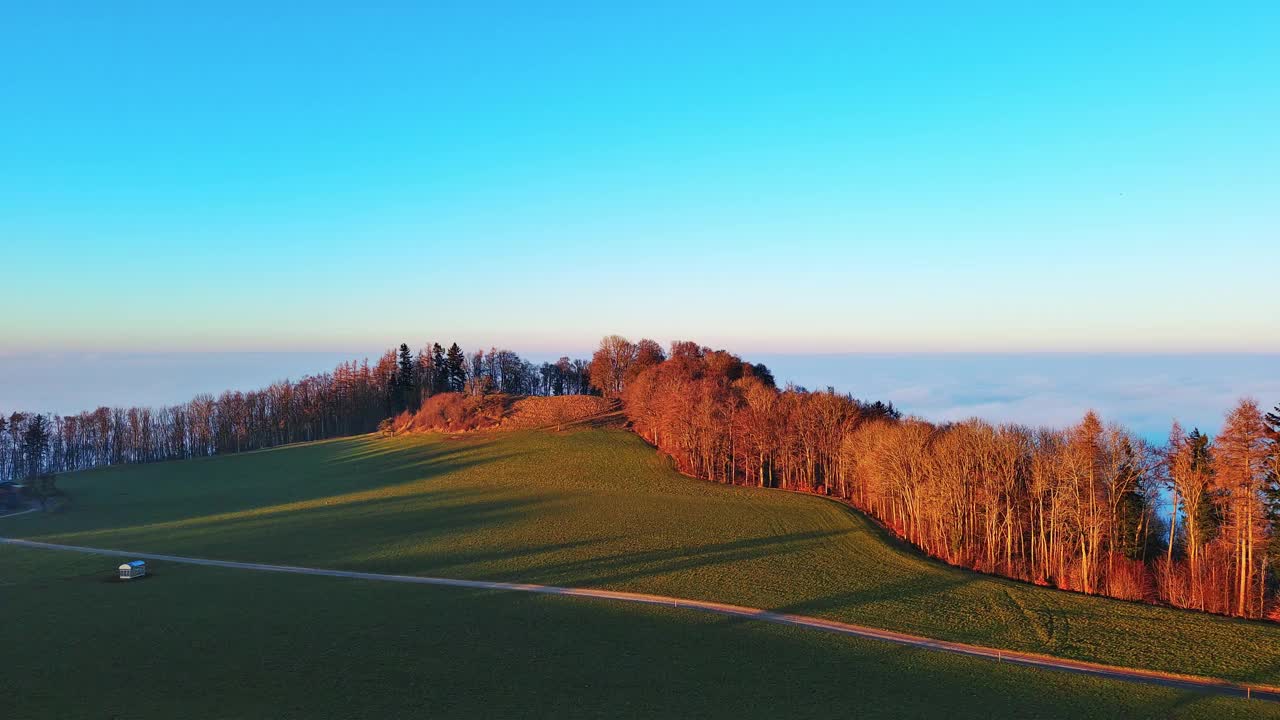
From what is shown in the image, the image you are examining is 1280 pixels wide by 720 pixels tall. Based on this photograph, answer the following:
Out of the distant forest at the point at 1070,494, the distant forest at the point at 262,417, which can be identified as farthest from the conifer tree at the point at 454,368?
the distant forest at the point at 1070,494

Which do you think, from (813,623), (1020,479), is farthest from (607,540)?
(1020,479)

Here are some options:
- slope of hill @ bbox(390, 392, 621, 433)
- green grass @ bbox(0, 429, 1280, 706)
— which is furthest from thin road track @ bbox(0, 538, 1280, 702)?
slope of hill @ bbox(390, 392, 621, 433)

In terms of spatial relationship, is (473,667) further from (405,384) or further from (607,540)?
(405,384)

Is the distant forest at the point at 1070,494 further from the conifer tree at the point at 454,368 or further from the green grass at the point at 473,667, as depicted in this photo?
the conifer tree at the point at 454,368

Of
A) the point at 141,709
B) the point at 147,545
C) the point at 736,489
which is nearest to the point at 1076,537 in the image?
the point at 736,489

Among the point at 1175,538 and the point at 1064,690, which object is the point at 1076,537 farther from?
the point at 1064,690

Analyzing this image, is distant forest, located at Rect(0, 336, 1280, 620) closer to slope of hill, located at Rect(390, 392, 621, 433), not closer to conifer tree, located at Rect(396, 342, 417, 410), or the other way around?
slope of hill, located at Rect(390, 392, 621, 433)
